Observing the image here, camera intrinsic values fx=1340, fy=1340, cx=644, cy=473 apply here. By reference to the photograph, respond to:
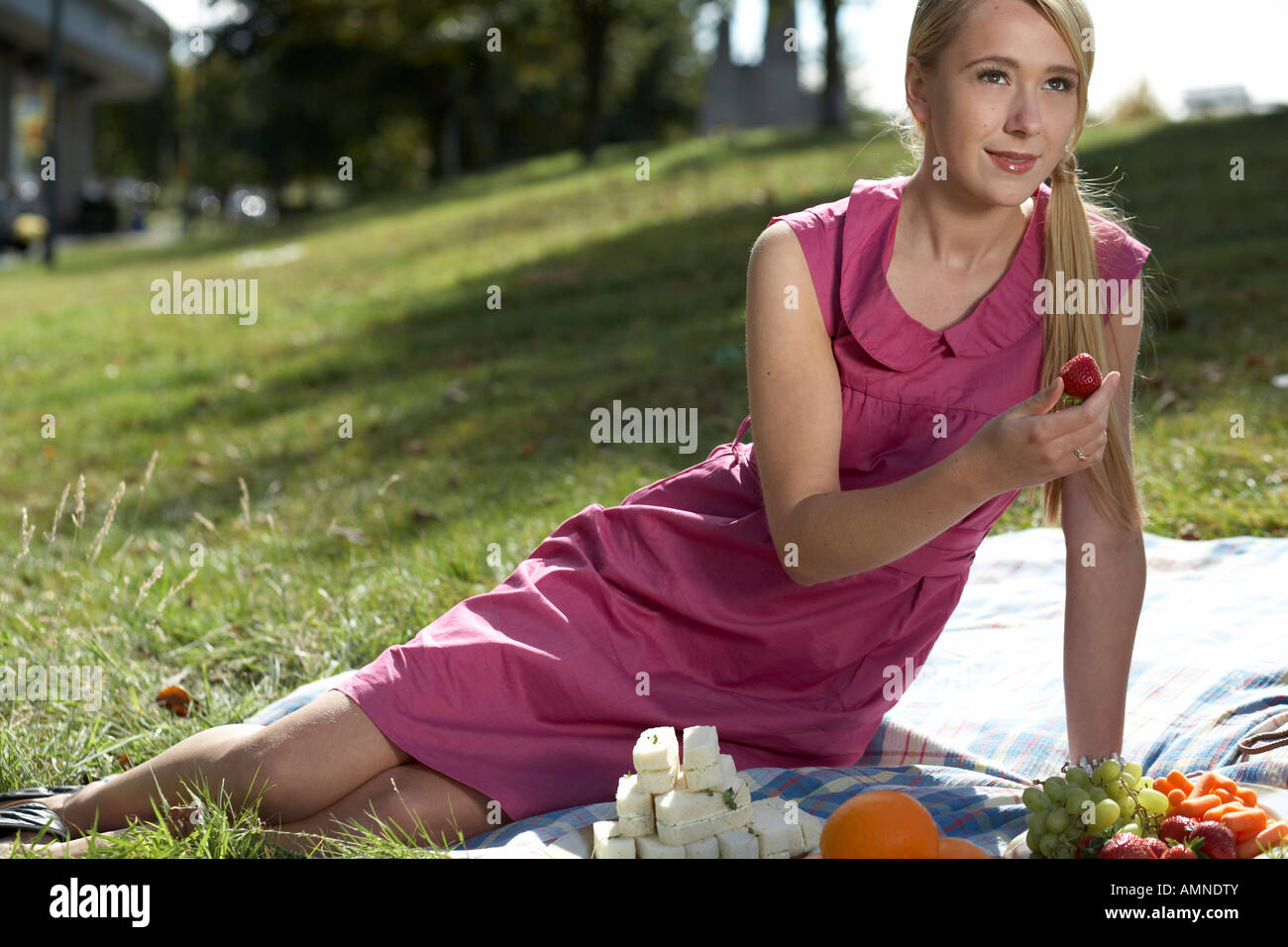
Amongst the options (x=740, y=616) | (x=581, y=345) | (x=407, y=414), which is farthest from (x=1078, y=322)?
(x=581, y=345)

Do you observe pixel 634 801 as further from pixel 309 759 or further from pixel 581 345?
pixel 581 345

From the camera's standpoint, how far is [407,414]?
7.80 m

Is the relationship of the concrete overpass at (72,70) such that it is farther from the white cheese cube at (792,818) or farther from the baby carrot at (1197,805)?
the baby carrot at (1197,805)

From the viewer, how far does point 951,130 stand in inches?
106

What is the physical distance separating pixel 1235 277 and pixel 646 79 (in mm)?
40363

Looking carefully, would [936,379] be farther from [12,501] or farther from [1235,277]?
[1235,277]

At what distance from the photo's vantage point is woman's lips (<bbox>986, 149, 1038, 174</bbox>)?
2.67 m

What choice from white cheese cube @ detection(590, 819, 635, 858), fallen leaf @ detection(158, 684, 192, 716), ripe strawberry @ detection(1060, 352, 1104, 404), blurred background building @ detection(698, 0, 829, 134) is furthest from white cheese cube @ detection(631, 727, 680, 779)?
blurred background building @ detection(698, 0, 829, 134)

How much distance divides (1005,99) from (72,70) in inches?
1586

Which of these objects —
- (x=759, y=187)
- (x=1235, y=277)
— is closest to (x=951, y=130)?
(x=1235, y=277)

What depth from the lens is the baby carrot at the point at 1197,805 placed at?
2.43 m

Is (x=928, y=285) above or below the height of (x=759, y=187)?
below

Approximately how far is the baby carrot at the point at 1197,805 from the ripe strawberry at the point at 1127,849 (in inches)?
7.7

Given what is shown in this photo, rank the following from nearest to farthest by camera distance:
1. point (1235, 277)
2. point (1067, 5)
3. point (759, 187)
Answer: point (1067, 5)
point (1235, 277)
point (759, 187)
